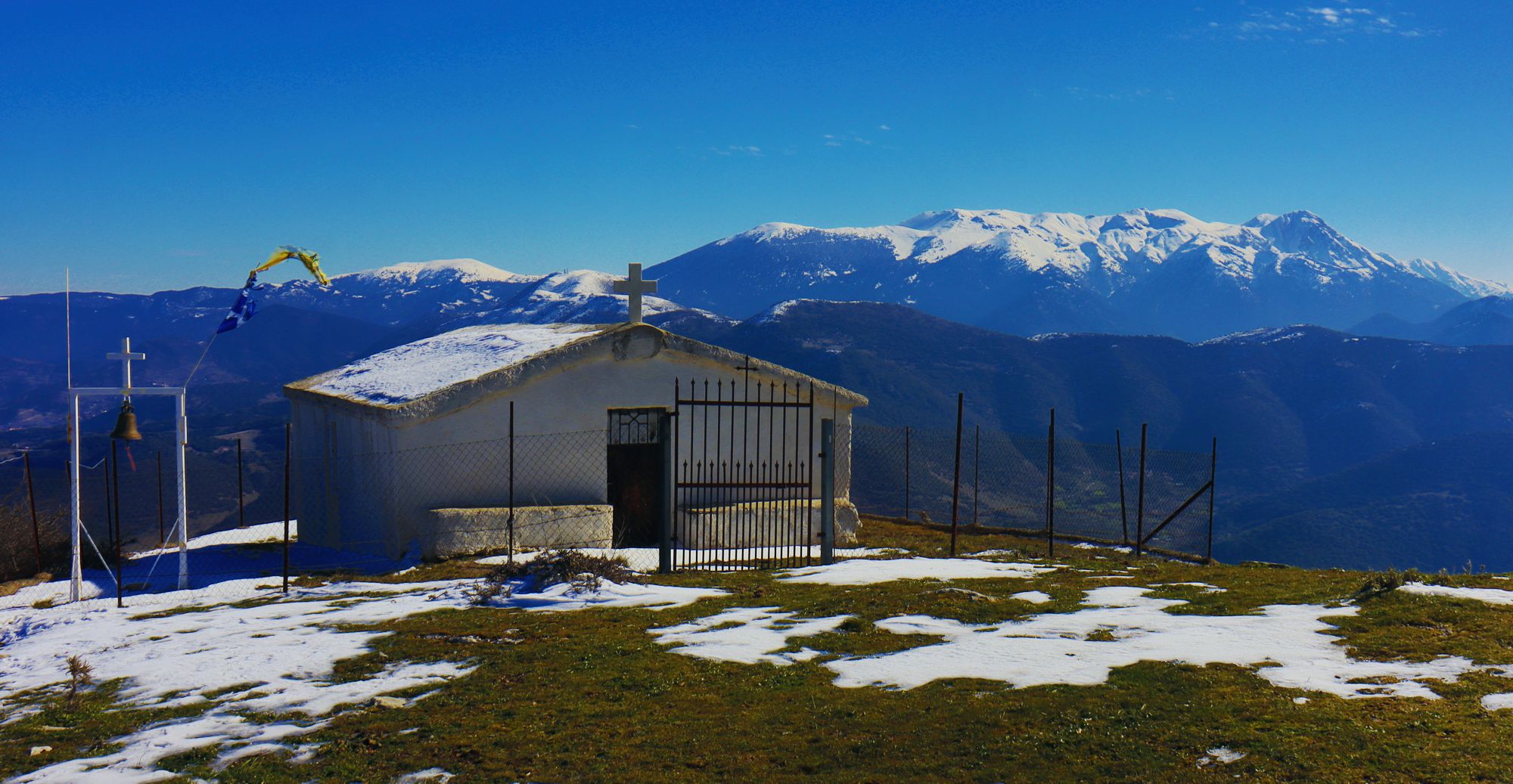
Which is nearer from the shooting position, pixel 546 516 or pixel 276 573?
pixel 276 573

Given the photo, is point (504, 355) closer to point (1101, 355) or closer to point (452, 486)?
point (452, 486)

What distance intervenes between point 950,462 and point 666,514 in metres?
79.0

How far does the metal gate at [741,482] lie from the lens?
16.6 m

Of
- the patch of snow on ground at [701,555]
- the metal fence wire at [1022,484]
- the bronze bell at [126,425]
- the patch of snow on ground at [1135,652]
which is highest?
the bronze bell at [126,425]

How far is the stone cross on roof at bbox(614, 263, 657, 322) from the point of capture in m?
18.6

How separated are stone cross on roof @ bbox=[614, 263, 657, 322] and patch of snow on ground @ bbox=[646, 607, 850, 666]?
9.43 metres

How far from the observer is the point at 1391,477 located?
108312 millimetres

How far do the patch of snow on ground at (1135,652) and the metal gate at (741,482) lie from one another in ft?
22.9

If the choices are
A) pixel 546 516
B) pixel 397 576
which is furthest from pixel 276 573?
pixel 546 516

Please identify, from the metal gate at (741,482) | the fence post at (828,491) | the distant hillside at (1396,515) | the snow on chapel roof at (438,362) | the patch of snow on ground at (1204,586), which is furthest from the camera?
the distant hillside at (1396,515)

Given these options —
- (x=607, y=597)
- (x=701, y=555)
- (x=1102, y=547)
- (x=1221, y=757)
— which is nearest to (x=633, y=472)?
(x=701, y=555)

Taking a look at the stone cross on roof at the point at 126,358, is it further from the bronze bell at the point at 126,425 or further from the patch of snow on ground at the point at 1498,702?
the patch of snow on ground at the point at 1498,702

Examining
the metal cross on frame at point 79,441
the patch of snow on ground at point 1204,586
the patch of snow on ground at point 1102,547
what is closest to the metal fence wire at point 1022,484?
the patch of snow on ground at point 1102,547

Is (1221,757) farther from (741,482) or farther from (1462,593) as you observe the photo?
(741,482)
